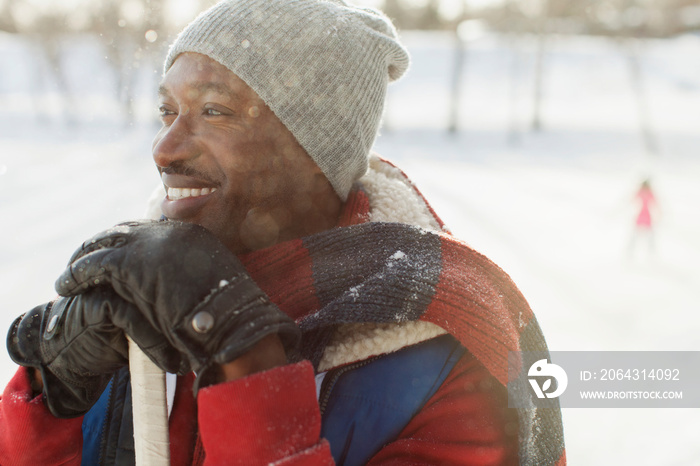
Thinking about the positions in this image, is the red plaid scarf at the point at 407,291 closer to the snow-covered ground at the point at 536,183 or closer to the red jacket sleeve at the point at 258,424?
the red jacket sleeve at the point at 258,424

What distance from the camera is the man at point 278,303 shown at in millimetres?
908

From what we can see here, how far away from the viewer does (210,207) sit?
1.29 m

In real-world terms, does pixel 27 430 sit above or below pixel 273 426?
below

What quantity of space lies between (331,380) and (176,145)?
2.12 ft

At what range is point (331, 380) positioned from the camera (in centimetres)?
117

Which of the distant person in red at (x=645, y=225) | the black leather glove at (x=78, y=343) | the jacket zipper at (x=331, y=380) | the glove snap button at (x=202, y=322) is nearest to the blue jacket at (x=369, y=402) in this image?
the jacket zipper at (x=331, y=380)

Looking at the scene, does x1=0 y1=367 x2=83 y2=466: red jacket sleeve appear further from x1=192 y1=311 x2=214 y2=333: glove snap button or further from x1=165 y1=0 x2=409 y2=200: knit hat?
x1=165 y1=0 x2=409 y2=200: knit hat

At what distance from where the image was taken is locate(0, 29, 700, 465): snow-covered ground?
15.9 feet

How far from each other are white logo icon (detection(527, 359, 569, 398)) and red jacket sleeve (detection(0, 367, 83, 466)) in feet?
3.40

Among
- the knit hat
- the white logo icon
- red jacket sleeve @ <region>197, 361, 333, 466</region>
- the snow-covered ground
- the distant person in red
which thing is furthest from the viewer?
the distant person in red

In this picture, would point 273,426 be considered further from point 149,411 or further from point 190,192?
point 190,192

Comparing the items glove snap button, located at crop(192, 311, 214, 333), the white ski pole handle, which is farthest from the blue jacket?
glove snap button, located at crop(192, 311, 214, 333)

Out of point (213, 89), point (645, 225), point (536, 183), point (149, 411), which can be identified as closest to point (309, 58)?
point (213, 89)

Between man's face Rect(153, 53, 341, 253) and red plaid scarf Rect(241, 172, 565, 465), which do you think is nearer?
red plaid scarf Rect(241, 172, 565, 465)
